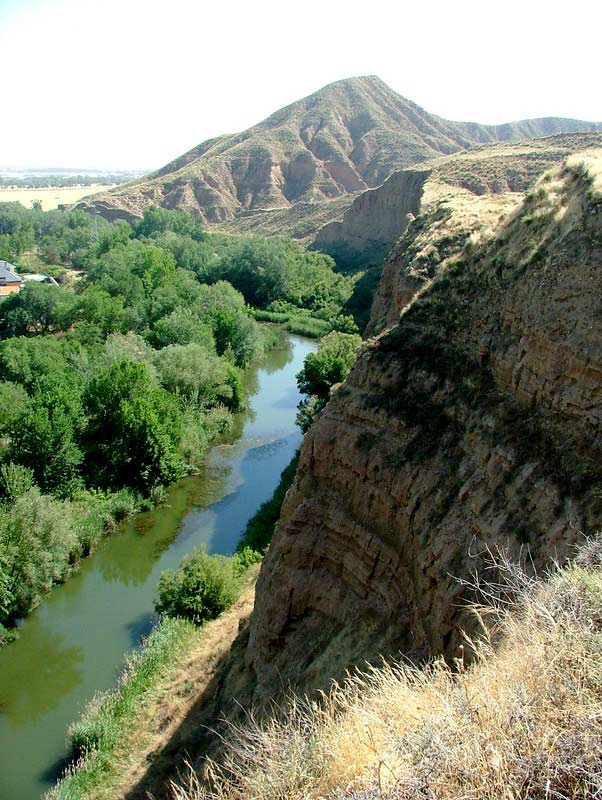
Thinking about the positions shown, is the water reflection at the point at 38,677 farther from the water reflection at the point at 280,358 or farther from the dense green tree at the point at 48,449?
the water reflection at the point at 280,358

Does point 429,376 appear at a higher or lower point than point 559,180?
lower

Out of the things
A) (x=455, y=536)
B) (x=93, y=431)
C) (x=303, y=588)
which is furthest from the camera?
(x=93, y=431)

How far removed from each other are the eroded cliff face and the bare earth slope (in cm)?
9172

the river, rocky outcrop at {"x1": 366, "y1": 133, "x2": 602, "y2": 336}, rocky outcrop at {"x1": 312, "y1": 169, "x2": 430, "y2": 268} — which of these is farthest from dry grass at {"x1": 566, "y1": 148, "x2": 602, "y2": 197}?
rocky outcrop at {"x1": 312, "y1": 169, "x2": 430, "y2": 268}

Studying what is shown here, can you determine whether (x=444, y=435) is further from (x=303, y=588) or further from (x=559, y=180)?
(x=559, y=180)

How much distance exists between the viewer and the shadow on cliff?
1341cm

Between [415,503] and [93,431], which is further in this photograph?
[93,431]

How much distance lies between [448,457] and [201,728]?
27.4 feet

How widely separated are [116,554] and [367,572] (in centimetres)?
1588

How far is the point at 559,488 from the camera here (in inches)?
376

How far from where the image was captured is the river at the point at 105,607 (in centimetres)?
1750

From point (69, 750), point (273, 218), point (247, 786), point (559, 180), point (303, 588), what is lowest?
point (69, 750)

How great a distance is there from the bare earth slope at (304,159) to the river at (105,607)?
76.6 m

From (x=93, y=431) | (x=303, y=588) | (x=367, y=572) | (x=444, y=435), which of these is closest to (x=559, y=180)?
(x=444, y=435)
